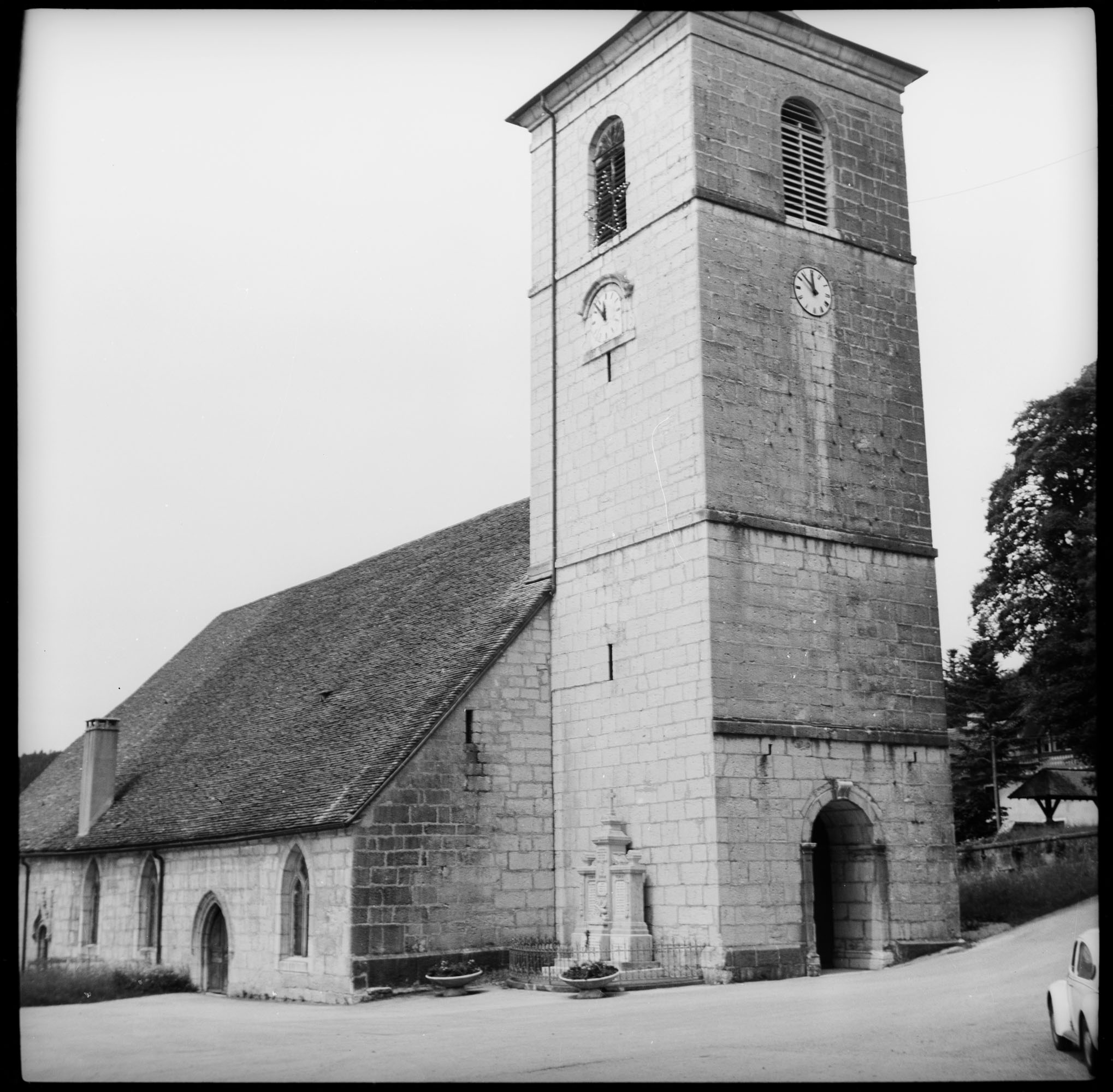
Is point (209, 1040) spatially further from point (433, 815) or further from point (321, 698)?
point (321, 698)

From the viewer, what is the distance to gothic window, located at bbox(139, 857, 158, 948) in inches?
1133

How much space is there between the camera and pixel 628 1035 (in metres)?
15.8

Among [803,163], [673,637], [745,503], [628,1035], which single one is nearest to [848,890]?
[673,637]

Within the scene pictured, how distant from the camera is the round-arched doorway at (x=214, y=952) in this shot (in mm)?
26875

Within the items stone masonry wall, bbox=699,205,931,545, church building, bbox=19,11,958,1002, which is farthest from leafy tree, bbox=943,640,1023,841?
church building, bbox=19,11,958,1002

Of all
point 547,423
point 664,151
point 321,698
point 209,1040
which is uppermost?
point 664,151

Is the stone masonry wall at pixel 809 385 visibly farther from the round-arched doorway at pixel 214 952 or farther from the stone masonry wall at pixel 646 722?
the round-arched doorway at pixel 214 952

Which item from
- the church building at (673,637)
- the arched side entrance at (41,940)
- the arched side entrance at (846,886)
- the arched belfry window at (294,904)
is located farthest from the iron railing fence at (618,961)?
the arched side entrance at (41,940)

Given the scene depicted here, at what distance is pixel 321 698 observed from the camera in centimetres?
2888

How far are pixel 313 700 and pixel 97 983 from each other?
22.8 feet

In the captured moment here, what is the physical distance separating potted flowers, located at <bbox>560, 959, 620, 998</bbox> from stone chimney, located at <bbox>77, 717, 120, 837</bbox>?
14.8 metres

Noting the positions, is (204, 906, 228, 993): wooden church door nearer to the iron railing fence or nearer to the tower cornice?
the iron railing fence

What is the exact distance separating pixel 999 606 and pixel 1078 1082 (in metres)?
21.8

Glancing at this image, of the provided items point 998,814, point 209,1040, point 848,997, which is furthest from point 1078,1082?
point 998,814
